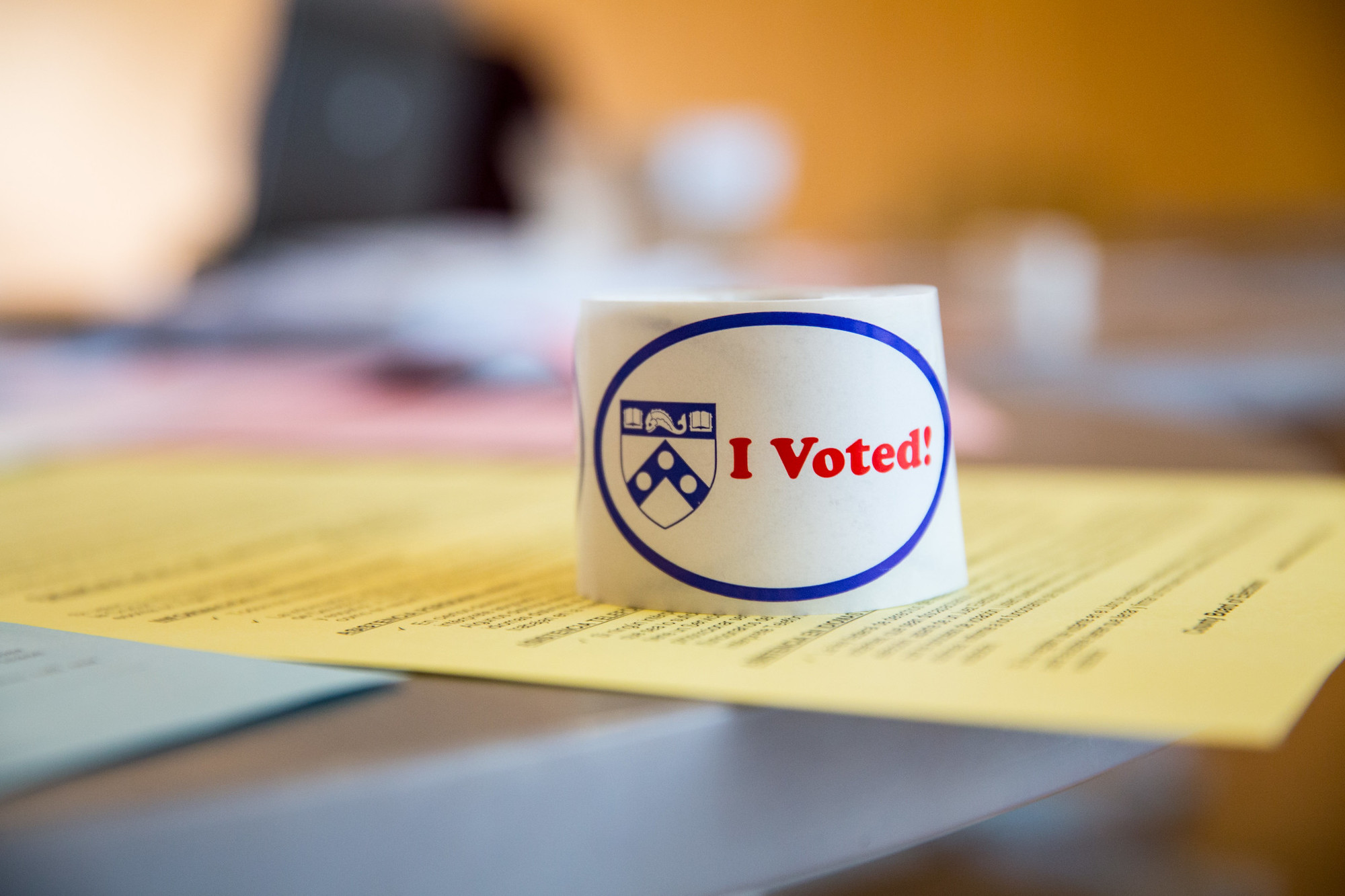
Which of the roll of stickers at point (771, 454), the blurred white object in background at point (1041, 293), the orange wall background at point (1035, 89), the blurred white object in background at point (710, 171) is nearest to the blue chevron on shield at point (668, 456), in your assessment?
the roll of stickers at point (771, 454)

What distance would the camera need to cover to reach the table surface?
0.75 ft

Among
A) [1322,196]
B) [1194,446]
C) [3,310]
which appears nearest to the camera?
[1194,446]

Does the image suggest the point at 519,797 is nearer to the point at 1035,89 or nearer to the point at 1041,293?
the point at 1041,293

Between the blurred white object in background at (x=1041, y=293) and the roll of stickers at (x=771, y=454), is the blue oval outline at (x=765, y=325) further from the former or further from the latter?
the blurred white object in background at (x=1041, y=293)

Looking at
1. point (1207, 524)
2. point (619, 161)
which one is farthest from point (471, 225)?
point (1207, 524)

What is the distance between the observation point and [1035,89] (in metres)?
4.55

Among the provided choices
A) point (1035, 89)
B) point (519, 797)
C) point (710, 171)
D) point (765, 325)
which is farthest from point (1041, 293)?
point (1035, 89)

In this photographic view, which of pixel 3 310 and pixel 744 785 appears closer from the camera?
pixel 744 785

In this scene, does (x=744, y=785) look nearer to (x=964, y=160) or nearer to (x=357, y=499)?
(x=357, y=499)

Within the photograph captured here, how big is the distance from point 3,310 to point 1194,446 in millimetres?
1684

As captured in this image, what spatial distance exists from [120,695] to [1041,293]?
4.86 ft

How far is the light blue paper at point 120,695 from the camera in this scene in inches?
9.4

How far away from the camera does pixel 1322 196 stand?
4633 mm

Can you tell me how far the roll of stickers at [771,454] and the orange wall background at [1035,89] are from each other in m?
4.08
